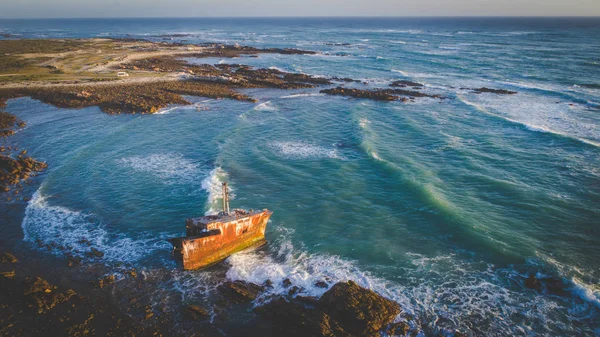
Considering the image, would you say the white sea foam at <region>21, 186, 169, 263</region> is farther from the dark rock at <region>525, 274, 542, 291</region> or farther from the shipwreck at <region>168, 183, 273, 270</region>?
the dark rock at <region>525, 274, 542, 291</region>

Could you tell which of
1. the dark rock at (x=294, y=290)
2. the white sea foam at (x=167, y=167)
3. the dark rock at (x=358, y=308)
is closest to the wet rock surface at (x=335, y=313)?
the dark rock at (x=358, y=308)

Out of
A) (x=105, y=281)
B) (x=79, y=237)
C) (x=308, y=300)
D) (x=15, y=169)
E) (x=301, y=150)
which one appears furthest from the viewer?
(x=301, y=150)

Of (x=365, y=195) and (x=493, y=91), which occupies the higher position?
(x=493, y=91)

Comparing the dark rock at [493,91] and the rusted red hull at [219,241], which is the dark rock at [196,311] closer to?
the rusted red hull at [219,241]

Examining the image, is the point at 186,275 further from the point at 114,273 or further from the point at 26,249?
the point at 26,249

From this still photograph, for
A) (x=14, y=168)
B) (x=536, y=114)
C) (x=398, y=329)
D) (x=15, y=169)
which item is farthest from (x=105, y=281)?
(x=536, y=114)

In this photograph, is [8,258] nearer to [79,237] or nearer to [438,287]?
[79,237]

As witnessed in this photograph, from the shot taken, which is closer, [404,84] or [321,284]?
[321,284]
